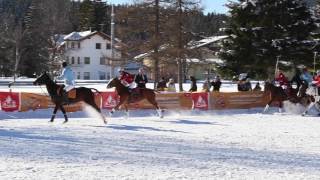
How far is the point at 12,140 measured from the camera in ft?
→ 52.1

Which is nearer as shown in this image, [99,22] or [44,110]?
[44,110]

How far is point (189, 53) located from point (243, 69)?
266 inches

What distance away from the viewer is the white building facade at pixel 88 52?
99.2 meters

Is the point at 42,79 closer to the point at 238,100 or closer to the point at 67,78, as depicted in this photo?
the point at 67,78

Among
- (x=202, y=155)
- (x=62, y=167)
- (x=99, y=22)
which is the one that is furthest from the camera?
(x=99, y=22)

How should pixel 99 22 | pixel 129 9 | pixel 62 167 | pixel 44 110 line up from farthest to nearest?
pixel 99 22 < pixel 129 9 < pixel 44 110 < pixel 62 167

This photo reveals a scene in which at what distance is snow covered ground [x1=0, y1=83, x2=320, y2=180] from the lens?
11188 mm

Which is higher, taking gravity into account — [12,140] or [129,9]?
[129,9]

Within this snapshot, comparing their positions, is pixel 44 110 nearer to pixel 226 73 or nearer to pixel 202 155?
pixel 202 155

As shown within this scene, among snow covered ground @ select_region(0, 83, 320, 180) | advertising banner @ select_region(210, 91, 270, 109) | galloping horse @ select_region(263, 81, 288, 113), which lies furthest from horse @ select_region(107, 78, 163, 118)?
galloping horse @ select_region(263, 81, 288, 113)

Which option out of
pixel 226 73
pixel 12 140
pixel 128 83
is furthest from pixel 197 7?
pixel 12 140

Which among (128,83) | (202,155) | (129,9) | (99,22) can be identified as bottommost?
(202,155)

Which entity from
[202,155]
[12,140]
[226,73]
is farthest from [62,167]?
[226,73]

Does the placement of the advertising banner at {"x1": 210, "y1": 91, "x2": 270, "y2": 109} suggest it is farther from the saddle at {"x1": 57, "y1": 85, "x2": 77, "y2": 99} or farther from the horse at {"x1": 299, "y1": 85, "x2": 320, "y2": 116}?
the saddle at {"x1": 57, "y1": 85, "x2": 77, "y2": 99}
